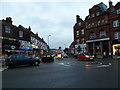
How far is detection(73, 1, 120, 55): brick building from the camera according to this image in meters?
33.0

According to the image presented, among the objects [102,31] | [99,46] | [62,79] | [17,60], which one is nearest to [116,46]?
[99,46]

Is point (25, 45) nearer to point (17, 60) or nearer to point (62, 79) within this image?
point (17, 60)

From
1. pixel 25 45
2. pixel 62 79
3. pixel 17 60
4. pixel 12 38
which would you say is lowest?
pixel 62 79

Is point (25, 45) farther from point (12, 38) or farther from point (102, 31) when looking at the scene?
point (102, 31)

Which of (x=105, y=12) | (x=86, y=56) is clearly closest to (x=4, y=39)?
(x=86, y=56)

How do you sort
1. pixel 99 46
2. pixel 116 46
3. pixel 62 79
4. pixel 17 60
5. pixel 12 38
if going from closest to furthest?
pixel 62 79
pixel 17 60
pixel 12 38
pixel 116 46
pixel 99 46

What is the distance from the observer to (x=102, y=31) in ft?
120

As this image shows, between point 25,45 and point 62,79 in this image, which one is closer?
point 62,79

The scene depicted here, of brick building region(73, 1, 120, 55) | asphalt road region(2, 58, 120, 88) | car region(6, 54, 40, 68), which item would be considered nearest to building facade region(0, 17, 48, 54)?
car region(6, 54, 40, 68)

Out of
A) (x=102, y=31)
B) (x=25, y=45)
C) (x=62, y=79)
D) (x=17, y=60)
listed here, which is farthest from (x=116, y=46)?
(x=62, y=79)

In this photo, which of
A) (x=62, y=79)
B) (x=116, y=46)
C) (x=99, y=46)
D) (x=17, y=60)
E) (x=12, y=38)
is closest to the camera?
(x=62, y=79)

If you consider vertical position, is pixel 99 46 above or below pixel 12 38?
below

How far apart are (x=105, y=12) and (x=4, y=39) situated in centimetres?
2812

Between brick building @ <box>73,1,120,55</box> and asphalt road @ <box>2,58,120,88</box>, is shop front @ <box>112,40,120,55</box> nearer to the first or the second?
brick building @ <box>73,1,120,55</box>
